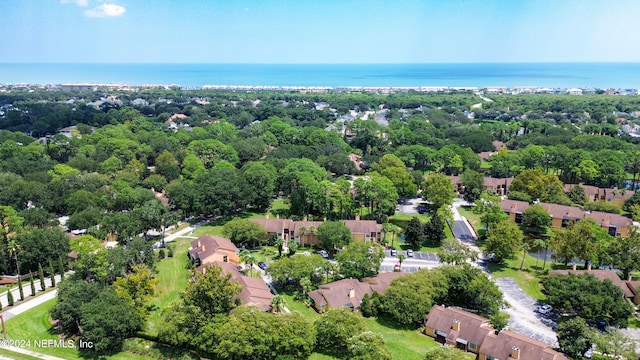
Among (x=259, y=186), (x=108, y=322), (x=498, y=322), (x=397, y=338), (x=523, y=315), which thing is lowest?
(x=523, y=315)

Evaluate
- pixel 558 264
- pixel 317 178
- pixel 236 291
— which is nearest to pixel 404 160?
pixel 317 178

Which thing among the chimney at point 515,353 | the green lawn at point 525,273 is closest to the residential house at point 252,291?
the chimney at point 515,353

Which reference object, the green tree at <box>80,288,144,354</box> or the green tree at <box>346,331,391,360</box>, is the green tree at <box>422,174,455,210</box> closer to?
the green tree at <box>346,331,391,360</box>

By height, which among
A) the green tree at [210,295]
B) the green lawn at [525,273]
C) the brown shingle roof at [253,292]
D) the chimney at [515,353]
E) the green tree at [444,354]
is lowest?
the green lawn at [525,273]

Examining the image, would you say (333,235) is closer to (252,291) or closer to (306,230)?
(306,230)

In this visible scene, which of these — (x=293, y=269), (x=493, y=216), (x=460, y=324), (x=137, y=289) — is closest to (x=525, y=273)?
(x=493, y=216)

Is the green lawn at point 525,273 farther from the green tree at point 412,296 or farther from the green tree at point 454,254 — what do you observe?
the green tree at point 412,296
